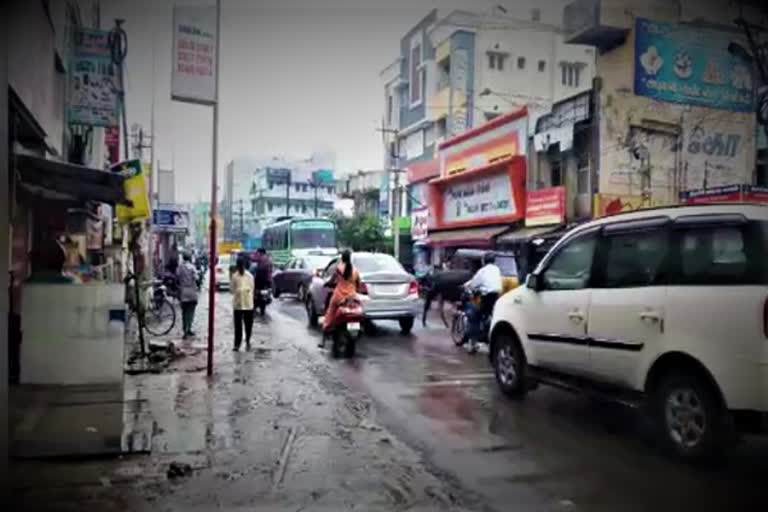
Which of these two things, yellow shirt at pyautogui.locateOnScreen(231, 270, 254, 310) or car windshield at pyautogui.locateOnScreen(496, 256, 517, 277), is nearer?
yellow shirt at pyautogui.locateOnScreen(231, 270, 254, 310)

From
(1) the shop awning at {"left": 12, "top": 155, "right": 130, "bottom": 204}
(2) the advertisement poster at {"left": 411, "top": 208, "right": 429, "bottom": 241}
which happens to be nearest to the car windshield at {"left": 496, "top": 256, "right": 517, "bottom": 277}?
(1) the shop awning at {"left": 12, "top": 155, "right": 130, "bottom": 204}

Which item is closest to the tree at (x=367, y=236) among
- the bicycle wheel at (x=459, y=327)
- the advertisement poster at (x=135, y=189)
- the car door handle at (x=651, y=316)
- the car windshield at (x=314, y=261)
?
the car windshield at (x=314, y=261)

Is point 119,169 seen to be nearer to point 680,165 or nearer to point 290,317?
point 290,317

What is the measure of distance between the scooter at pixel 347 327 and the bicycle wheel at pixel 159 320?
470 centimetres

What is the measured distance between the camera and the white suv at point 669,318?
15.6 ft

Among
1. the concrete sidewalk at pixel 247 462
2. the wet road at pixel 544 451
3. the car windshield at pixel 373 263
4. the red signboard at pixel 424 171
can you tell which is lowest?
the concrete sidewalk at pixel 247 462

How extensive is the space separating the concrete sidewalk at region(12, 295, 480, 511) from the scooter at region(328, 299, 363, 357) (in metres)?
2.09

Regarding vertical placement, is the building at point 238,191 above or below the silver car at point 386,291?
above

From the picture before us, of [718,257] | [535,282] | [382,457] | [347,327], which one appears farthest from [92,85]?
[718,257]

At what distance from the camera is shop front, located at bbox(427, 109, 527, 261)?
25.2 meters

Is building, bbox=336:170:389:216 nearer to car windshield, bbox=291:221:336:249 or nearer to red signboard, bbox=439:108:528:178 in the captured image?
red signboard, bbox=439:108:528:178

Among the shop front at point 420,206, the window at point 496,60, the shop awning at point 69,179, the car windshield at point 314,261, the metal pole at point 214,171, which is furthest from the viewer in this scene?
the window at point 496,60

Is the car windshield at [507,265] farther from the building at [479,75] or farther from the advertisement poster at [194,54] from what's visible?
the building at [479,75]

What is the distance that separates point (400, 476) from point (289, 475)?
2.63ft
